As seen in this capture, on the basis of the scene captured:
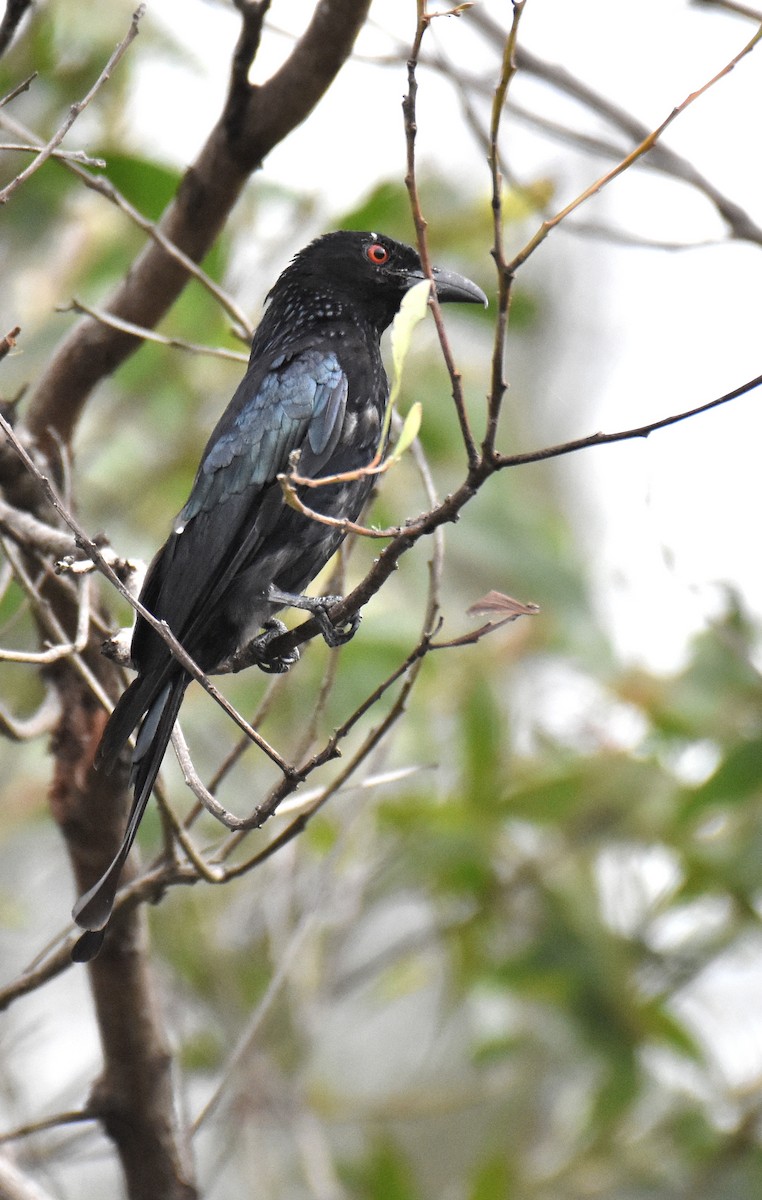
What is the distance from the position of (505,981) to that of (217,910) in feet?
4.16

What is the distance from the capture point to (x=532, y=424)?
10.4 meters

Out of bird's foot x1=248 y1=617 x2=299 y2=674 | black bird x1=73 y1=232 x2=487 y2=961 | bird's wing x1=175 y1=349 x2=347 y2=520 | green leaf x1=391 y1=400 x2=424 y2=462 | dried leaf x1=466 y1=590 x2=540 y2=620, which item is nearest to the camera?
green leaf x1=391 y1=400 x2=424 y2=462

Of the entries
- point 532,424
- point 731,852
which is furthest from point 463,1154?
point 532,424

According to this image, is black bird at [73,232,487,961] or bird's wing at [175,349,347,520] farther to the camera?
bird's wing at [175,349,347,520]

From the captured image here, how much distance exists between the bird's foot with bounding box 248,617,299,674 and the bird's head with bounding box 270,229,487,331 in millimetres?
923

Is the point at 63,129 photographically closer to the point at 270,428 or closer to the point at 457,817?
the point at 270,428

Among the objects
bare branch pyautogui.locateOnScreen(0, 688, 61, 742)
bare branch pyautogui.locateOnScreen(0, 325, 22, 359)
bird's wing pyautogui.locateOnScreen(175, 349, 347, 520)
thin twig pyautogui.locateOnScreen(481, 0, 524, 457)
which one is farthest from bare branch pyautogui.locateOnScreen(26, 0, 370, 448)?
thin twig pyautogui.locateOnScreen(481, 0, 524, 457)

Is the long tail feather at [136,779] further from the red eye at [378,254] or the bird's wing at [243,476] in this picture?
the red eye at [378,254]

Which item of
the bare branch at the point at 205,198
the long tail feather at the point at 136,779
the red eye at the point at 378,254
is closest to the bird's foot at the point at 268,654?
the long tail feather at the point at 136,779

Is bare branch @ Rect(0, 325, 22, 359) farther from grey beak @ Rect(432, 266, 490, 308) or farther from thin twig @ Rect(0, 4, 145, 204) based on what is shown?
grey beak @ Rect(432, 266, 490, 308)

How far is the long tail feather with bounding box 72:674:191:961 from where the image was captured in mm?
2424

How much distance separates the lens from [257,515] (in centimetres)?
307

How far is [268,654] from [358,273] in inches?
57.8

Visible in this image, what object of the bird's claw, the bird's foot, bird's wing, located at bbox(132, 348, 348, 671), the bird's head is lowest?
the bird's claw
